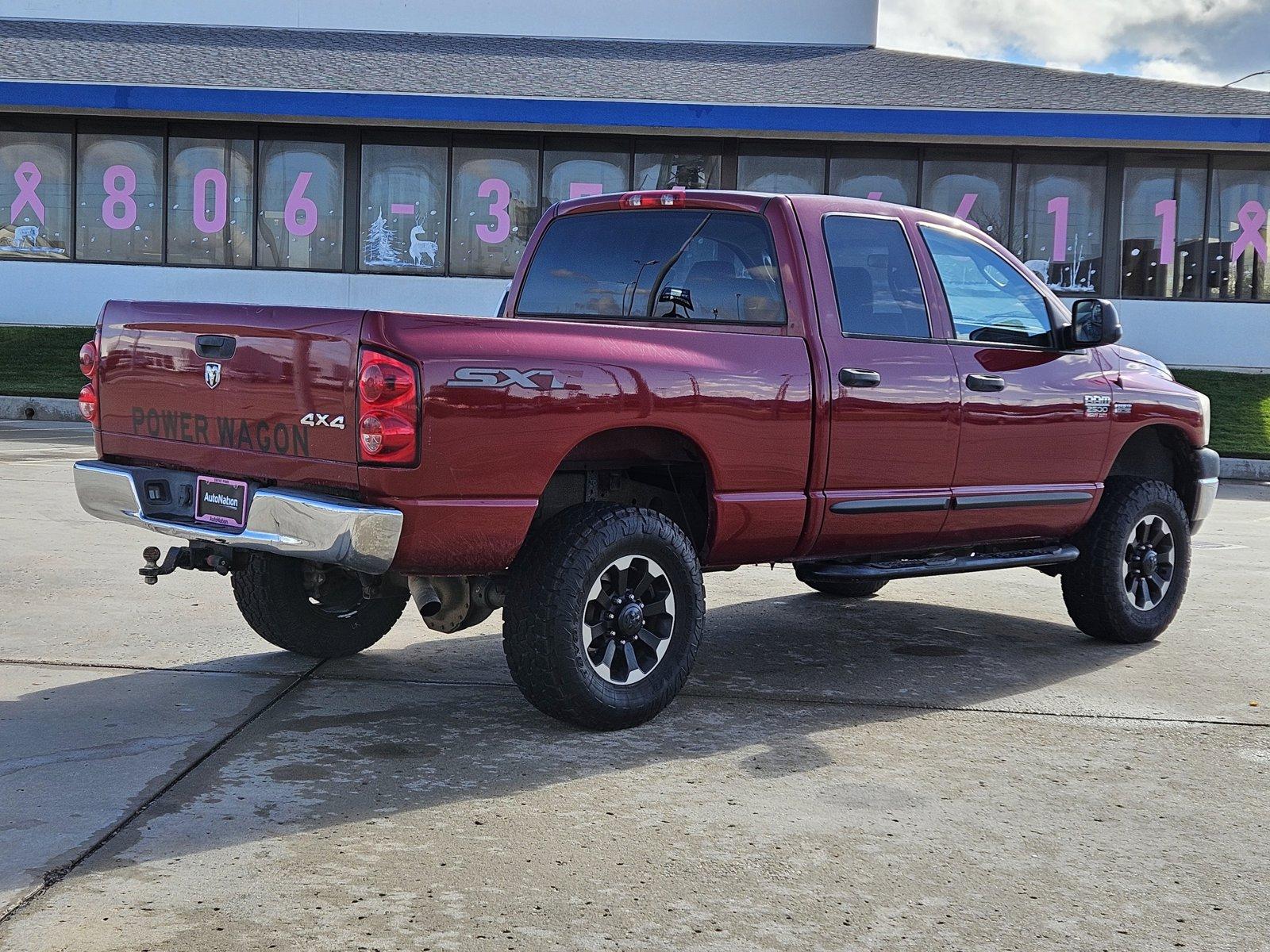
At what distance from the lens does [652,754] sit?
16.0 feet

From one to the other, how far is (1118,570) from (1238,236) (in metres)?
18.3

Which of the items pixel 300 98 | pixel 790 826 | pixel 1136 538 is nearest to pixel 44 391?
pixel 300 98

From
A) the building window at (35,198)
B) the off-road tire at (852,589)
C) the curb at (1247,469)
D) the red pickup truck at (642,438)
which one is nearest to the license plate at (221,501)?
the red pickup truck at (642,438)

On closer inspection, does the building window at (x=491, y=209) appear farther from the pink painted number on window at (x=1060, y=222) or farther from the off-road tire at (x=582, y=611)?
the off-road tire at (x=582, y=611)

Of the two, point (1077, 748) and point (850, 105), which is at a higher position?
point (850, 105)

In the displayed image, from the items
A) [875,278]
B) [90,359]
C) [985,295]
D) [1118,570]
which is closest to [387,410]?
[90,359]

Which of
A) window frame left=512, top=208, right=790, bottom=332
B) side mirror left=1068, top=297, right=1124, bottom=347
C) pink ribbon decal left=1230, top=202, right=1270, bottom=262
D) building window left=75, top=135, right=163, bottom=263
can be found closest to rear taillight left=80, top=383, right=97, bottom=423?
window frame left=512, top=208, right=790, bottom=332

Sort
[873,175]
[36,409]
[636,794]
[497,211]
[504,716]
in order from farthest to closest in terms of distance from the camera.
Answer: [497,211] → [873,175] → [36,409] → [504,716] → [636,794]

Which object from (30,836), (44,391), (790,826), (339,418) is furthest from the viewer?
(44,391)

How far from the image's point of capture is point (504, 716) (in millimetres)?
5324

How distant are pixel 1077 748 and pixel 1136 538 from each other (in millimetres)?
2267

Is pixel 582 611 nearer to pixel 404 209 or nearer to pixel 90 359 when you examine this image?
pixel 90 359

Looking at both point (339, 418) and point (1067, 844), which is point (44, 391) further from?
point (1067, 844)

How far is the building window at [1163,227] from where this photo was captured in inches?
904
